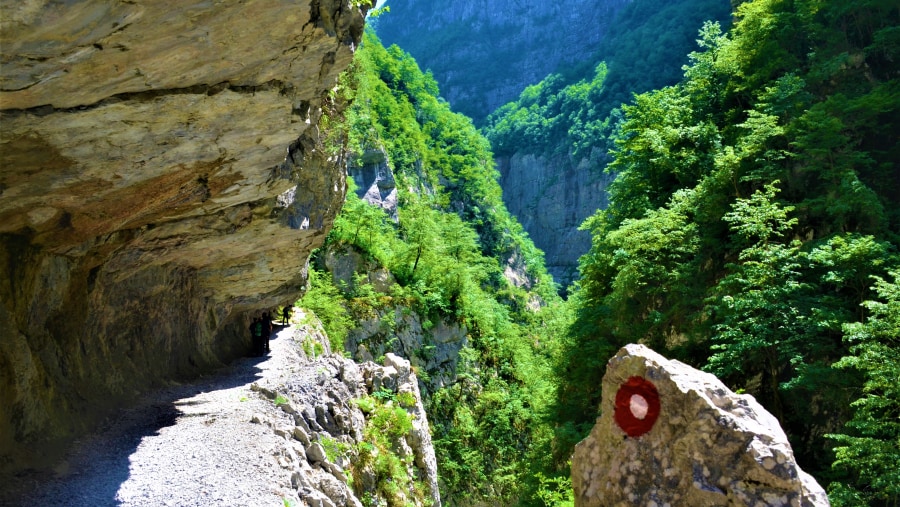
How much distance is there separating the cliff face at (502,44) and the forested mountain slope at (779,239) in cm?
9401

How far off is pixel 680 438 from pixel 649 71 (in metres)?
82.2

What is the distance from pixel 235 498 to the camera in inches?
247

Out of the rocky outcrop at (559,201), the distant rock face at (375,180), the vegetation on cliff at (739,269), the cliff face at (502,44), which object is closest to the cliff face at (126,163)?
the vegetation on cliff at (739,269)

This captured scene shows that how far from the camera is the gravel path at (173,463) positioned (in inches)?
246

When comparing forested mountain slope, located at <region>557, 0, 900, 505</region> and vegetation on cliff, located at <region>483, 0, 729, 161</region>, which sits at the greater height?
vegetation on cliff, located at <region>483, 0, 729, 161</region>

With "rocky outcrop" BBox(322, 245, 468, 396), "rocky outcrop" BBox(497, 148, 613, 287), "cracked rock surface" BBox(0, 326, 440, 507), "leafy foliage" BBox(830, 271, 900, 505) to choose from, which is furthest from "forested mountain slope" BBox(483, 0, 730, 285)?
"cracked rock surface" BBox(0, 326, 440, 507)

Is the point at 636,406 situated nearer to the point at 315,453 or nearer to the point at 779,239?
the point at 315,453

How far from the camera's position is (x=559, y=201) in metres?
82.7

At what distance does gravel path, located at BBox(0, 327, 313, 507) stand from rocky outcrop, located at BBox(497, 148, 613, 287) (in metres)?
68.4

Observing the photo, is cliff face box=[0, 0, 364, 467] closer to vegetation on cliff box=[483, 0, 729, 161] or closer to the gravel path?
the gravel path

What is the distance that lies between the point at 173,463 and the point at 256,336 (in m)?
11.7

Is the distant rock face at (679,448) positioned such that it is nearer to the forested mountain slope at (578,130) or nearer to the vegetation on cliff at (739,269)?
the vegetation on cliff at (739,269)

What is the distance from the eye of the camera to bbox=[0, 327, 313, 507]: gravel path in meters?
6.25

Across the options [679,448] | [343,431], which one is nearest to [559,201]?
[343,431]
